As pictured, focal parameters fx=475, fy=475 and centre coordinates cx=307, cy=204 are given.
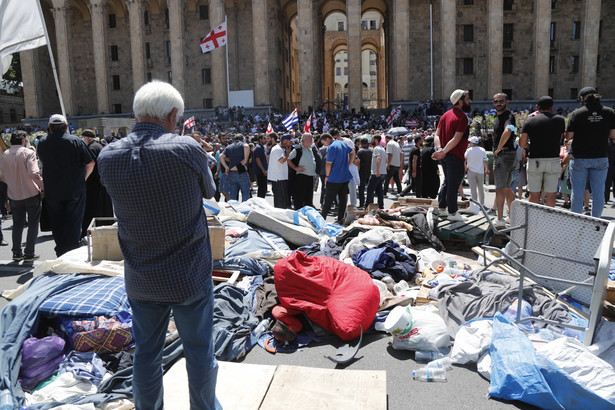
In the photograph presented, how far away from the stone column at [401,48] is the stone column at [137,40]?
2168cm

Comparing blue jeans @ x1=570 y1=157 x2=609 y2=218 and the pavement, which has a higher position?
blue jeans @ x1=570 y1=157 x2=609 y2=218

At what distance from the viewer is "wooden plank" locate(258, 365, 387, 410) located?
3.35 m

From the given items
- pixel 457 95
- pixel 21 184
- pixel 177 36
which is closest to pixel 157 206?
pixel 457 95

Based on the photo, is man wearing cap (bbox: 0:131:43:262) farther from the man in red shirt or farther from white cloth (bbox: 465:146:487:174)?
white cloth (bbox: 465:146:487:174)

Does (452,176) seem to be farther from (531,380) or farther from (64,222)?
(64,222)

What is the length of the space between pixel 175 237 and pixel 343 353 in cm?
222

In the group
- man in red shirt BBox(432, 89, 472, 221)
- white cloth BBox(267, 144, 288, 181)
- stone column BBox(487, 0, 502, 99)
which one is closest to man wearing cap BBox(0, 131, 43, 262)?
white cloth BBox(267, 144, 288, 181)

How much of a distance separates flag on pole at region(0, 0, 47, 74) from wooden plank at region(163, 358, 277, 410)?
18.0 ft

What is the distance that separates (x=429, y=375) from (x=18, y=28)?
7267 mm

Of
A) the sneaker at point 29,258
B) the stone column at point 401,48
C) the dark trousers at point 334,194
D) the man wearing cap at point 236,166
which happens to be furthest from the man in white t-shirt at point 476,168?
the stone column at point 401,48

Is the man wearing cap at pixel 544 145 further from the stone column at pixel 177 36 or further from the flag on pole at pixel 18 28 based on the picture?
the stone column at pixel 177 36

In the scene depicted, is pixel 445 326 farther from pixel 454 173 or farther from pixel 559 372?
pixel 454 173

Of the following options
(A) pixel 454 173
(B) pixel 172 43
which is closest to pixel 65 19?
(B) pixel 172 43

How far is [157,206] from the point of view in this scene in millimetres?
2617
